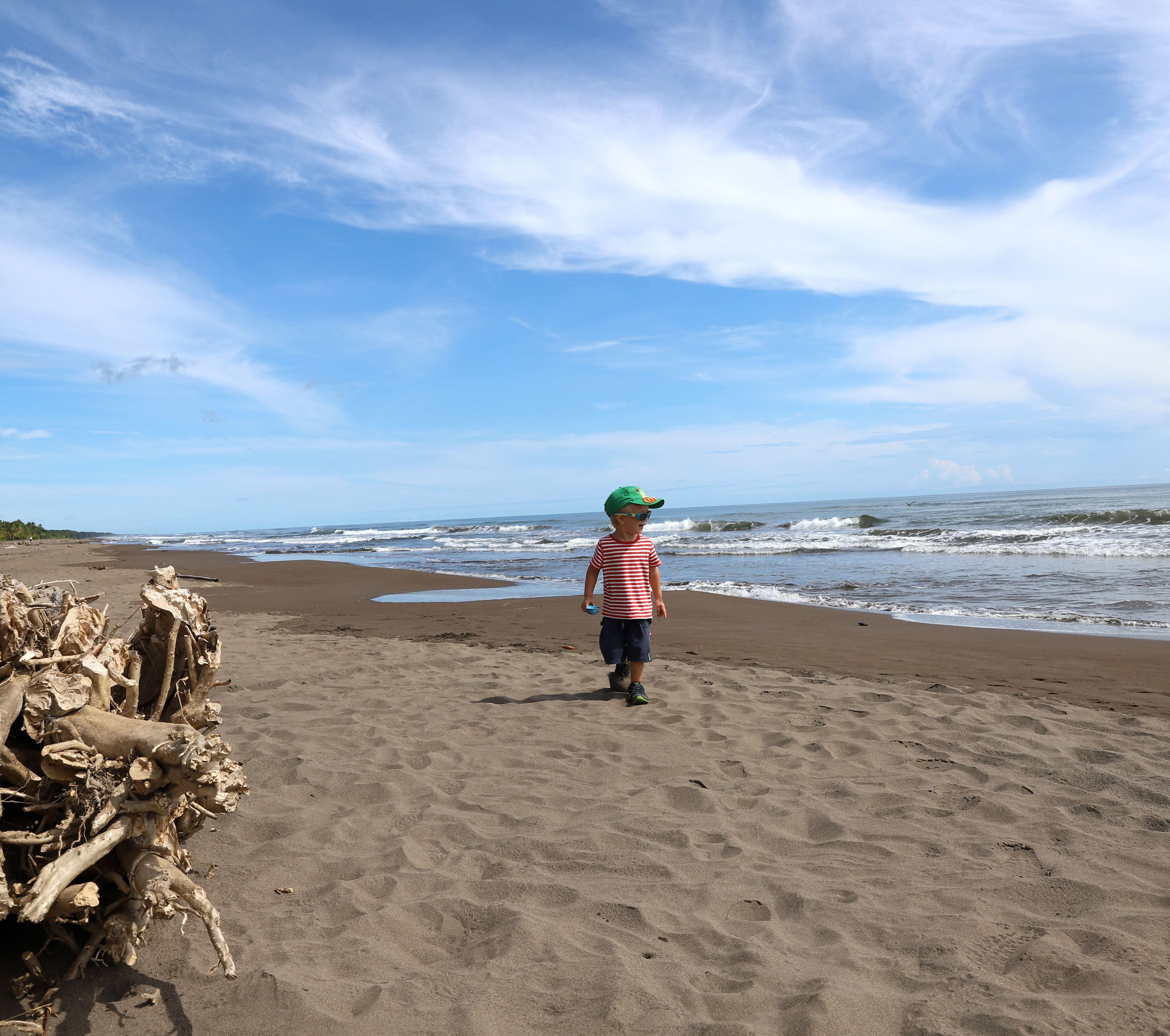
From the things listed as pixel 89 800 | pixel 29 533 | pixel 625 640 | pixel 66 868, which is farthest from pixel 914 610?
pixel 29 533

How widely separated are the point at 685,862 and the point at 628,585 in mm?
3265

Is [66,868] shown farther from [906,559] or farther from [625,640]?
[906,559]

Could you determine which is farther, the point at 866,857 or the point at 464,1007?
the point at 866,857

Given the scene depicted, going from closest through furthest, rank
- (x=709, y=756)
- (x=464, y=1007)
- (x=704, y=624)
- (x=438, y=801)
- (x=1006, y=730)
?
(x=464, y=1007) < (x=438, y=801) < (x=709, y=756) < (x=1006, y=730) < (x=704, y=624)

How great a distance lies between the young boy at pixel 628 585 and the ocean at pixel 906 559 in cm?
592

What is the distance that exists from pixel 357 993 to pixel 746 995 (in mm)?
1282

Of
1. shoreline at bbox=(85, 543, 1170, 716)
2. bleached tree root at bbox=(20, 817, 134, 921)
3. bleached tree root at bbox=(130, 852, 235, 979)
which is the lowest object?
shoreline at bbox=(85, 543, 1170, 716)

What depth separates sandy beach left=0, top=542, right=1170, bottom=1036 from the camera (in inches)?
94.3

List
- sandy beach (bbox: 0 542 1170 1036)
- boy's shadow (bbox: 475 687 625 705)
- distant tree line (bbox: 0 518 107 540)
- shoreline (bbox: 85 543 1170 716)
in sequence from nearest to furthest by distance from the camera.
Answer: sandy beach (bbox: 0 542 1170 1036), boy's shadow (bbox: 475 687 625 705), shoreline (bbox: 85 543 1170 716), distant tree line (bbox: 0 518 107 540)

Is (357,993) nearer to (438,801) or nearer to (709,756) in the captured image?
(438,801)

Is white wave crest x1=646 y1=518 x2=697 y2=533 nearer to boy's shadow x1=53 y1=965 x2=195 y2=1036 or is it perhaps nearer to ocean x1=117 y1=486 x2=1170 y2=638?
ocean x1=117 y1=486 x2=1170 y2=638

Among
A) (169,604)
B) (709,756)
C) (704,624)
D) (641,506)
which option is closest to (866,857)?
(709,756)

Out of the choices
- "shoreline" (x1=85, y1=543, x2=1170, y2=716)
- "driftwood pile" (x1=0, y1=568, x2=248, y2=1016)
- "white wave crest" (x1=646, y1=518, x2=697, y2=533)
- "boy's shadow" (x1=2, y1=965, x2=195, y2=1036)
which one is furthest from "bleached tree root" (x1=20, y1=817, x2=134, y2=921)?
"white wave crest" (x1=646, y1=518, x2=697, y2=533)

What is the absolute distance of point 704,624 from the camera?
10.9 metres
